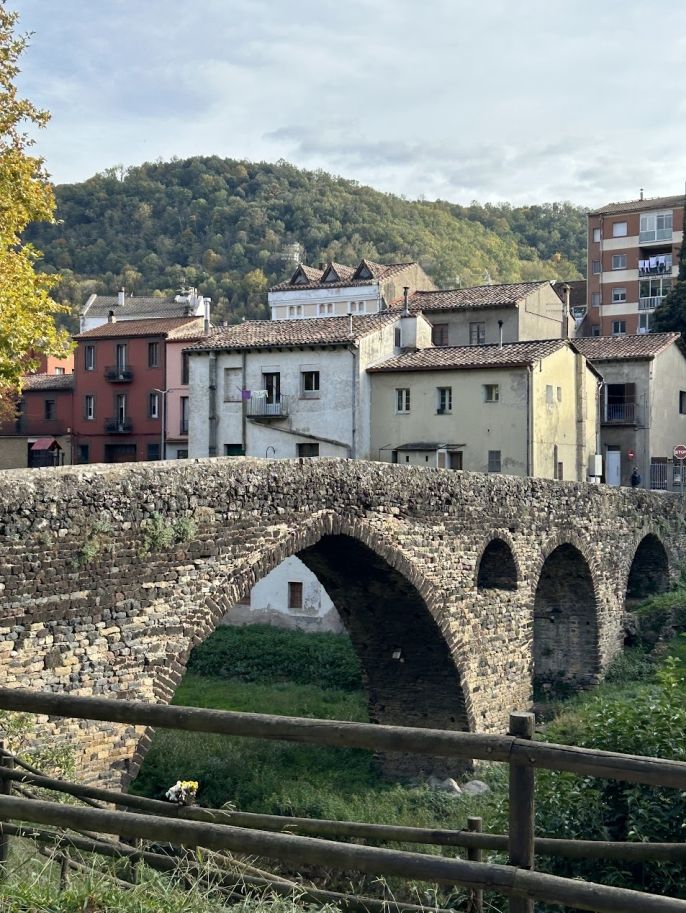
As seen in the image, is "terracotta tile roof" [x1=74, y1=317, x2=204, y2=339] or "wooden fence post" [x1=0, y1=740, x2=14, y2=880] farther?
"terracotta tile roof" [x1=74, y1=317, x2=204, y2=339]

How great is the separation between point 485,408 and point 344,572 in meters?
16.1

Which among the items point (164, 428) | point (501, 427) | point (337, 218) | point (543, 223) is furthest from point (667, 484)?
point (543, 223)

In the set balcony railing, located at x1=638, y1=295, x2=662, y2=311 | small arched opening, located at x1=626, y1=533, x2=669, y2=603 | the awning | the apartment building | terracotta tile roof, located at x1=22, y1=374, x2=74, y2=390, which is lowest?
small arched opening, located at x1=626, y1=533, x2=669, y2=603

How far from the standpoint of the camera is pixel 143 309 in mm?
51406

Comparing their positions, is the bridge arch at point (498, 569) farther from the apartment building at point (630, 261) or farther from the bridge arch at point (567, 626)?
the apartment building at point (630, 261)

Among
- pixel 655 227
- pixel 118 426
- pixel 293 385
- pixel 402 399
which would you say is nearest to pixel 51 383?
pixel 118 426

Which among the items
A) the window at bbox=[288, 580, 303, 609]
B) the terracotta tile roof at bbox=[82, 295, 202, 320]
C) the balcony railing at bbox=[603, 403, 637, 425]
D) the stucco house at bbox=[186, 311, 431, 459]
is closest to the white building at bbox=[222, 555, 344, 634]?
the window at bbox=[288, 580, 303, 609]

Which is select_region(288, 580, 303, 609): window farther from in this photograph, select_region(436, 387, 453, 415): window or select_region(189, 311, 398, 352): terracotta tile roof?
select_region(189, 311, 398, 352): terracotta tile roof

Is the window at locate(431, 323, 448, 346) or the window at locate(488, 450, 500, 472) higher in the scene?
A: the window at locate(431, 323, 448, 346)

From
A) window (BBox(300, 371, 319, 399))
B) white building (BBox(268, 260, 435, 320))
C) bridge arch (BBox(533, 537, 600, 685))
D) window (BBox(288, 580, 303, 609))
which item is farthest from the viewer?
white building (BBox(268, 260, 435, 320))

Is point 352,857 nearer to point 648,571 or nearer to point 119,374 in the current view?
point 648,571

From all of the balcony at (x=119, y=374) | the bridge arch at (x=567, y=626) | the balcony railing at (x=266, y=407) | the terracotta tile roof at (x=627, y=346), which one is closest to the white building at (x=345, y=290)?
the balcony at (x=119, y=374)

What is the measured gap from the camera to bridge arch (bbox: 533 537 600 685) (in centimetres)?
2444

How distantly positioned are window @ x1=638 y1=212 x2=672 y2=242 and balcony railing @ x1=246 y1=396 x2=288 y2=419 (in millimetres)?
30448
